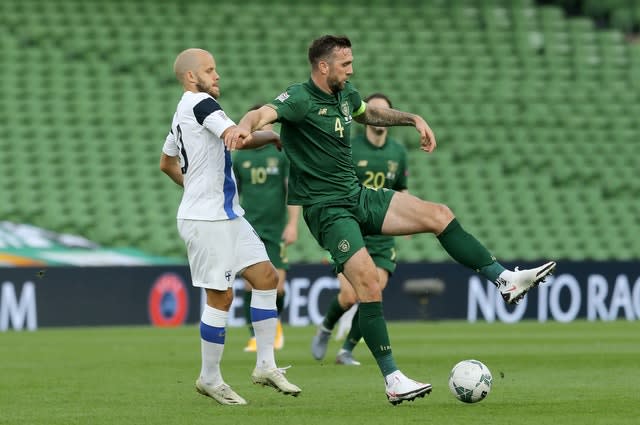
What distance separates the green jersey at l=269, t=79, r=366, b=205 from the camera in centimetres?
729

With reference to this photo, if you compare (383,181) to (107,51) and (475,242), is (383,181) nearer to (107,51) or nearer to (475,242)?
(475,242)

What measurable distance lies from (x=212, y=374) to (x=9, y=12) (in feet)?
50.7

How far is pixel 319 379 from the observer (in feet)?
29.3

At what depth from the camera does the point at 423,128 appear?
7250 mm

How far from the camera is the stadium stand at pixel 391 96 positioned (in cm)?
1925

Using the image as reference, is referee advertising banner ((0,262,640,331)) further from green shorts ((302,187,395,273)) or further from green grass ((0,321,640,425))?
green shorts ((302,187,395,273))

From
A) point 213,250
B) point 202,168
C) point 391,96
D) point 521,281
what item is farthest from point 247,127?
point 391,96

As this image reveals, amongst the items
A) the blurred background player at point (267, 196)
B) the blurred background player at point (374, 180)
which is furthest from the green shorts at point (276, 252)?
the blurred background player at point (374, 180)

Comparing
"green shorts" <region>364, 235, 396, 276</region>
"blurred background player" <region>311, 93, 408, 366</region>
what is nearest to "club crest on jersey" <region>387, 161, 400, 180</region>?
"blurred background player" <region>311, 93, 408, 366</region>

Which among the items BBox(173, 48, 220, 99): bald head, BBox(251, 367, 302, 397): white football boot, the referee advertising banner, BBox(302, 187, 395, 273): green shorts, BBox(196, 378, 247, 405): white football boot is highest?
BBox(173, 48, 220, 99): bald head

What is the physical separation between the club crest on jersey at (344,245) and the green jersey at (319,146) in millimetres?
307

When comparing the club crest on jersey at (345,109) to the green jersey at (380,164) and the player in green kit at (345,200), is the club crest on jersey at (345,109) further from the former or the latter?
the green jersey at (380,164)

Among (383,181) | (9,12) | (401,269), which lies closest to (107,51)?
(9,12)

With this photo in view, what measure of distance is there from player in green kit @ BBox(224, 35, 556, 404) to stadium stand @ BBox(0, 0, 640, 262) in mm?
11091
